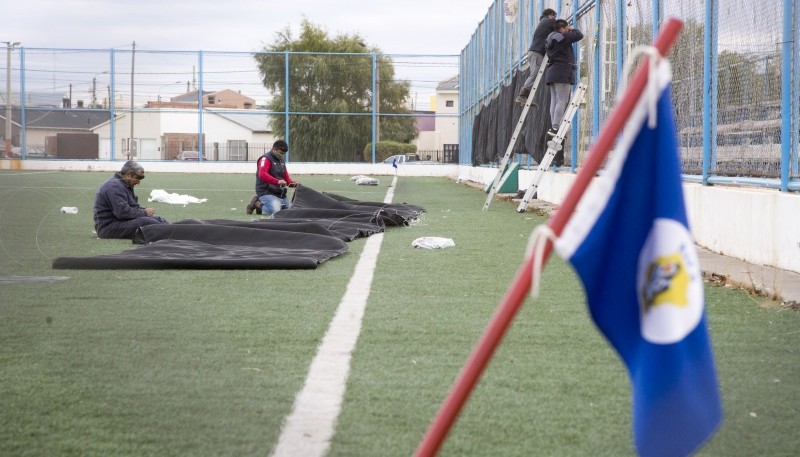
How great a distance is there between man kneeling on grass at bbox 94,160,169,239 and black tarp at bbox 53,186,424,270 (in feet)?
1.46

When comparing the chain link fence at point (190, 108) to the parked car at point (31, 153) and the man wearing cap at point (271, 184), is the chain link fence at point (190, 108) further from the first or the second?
the man wearing cap at point (271, 184)

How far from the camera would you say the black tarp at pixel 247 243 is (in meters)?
8.12

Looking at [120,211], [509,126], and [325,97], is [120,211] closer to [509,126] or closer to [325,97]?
[509,126]

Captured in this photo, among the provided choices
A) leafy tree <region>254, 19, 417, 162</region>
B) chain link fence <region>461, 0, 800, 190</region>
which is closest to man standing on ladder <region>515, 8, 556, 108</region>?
chain link fence <region>461, 0, 800, 190</region>

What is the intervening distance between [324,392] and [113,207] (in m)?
7.36

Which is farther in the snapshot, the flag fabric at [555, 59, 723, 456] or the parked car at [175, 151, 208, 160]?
the parked car at [175, 151, 208, 160]

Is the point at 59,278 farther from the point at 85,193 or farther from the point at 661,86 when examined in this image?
the point at 85,193

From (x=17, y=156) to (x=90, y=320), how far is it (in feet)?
134

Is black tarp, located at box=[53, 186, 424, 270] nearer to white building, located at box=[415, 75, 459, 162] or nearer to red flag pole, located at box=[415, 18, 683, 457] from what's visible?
red flag pole, located at box=[415, 18, 683, 457]

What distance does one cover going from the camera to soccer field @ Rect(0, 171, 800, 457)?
3367 millimetres

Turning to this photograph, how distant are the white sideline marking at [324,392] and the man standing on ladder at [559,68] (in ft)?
29.9

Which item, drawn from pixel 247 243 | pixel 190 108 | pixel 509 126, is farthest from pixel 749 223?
pixel 190 108

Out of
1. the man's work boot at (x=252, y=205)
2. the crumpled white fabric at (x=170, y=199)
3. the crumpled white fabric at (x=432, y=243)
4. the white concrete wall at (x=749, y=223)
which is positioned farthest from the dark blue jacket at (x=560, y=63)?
the crumpled white fabric at (x=170, y=199)

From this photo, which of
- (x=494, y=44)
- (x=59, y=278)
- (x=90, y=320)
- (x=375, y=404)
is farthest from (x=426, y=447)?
(x=494, y=44)
